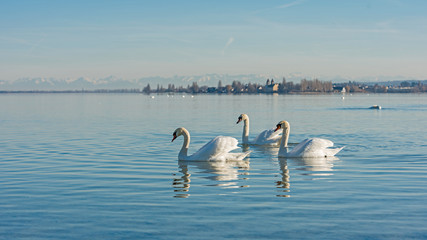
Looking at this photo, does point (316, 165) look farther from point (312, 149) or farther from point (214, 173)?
point (214, 173)

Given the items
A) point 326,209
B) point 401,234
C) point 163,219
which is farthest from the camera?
point 326,209

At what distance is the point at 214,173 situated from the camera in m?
17.5

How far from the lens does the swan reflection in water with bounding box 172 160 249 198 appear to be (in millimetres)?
15043

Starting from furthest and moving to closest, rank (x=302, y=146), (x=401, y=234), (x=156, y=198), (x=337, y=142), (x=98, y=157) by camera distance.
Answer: (x=337, y=142) → (x=98, y=157) → (x=302, y=146) → (x=156, y=198) → (x=401, y=234)

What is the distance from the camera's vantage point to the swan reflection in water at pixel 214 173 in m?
15.0

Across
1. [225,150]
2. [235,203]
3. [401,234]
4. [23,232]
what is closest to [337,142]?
[225,150]

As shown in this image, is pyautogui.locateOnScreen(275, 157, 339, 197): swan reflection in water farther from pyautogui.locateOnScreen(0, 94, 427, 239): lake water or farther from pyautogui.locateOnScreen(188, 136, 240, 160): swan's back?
pyautogui.locateOnScreen(188, 136, 240, 160): swan's back

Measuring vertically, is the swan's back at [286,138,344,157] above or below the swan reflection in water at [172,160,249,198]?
above

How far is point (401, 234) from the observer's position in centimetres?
998

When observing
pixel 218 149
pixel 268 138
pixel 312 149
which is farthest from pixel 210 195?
pixel 268 138

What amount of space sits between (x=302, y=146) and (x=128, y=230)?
467 inches

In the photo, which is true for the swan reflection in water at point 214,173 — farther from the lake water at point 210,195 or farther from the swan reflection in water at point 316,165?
the swan reflection in water at point 316,165

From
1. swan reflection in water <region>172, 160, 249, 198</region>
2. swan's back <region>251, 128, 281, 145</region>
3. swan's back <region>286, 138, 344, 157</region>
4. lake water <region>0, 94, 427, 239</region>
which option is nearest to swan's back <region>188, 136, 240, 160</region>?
swan reflection in water <region>172, 160, 249, 198</region>

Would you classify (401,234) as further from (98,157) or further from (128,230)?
(98,157)
